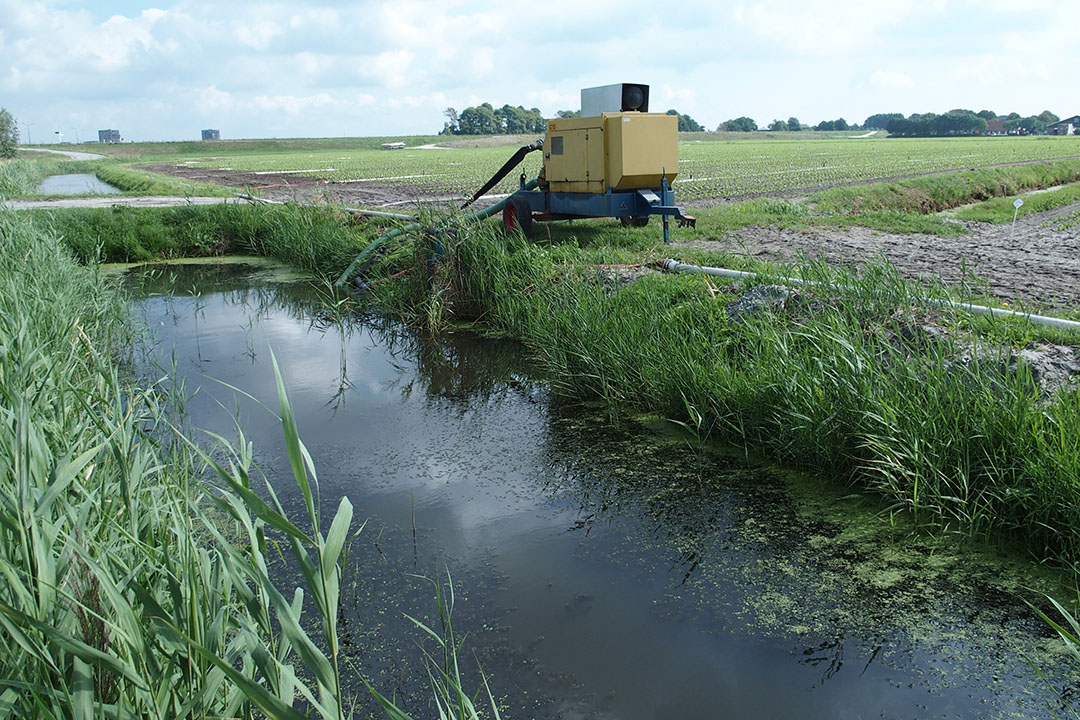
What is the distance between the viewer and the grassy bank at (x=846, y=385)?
3.86 m

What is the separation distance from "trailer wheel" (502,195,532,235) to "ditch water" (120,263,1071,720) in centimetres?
463

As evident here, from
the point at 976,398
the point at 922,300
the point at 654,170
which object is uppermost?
the point at 654,170

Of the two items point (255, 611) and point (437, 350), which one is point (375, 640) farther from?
point (437, 350)

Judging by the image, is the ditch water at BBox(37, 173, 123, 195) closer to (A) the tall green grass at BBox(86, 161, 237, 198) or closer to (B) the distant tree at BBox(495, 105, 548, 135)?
(A) the tall green grass at BBox(86, 161, 237, 198)

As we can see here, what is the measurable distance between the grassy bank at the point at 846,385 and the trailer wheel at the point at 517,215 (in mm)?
2862

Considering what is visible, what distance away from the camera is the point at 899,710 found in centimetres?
288

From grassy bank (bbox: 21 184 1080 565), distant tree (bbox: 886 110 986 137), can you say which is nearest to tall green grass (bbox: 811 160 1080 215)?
grassy bank (bbox: 21 184 1080 565)

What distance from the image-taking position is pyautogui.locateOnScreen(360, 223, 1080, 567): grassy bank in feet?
12.7

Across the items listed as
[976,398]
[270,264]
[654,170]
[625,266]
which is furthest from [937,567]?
[270,264]

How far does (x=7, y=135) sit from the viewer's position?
164ft

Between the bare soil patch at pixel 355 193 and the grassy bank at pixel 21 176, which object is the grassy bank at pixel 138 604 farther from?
the bare soil patch at pixel 355 193

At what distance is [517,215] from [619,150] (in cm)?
193

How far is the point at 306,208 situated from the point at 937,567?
429 inches

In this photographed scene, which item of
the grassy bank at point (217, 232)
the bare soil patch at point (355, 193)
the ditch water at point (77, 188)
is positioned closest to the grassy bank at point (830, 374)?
the grassy bank at point (217, 232)
